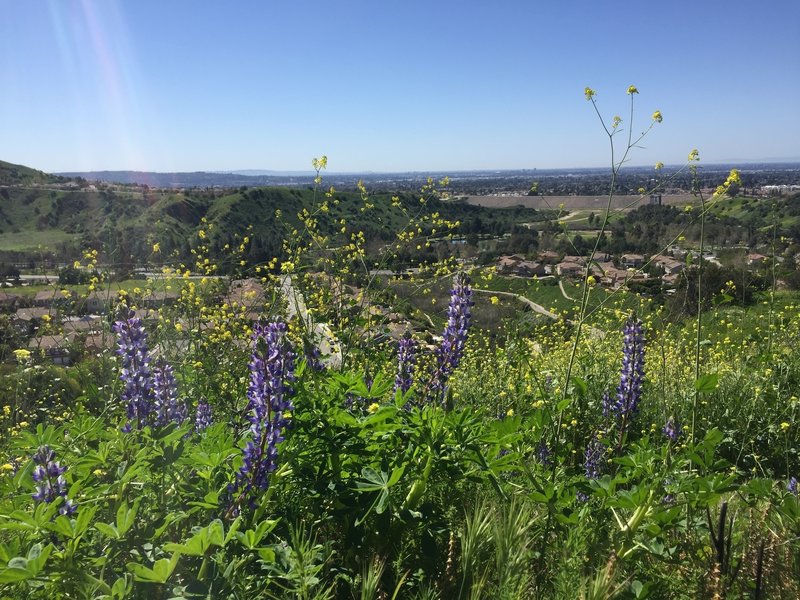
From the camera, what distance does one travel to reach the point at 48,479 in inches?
86.1

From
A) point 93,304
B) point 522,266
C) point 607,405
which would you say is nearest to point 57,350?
point 93,304

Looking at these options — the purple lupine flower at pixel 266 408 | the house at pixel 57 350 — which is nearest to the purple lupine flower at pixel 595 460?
the purple lupine flower at pixel 266 408

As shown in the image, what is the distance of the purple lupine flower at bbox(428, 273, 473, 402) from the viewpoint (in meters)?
3.77

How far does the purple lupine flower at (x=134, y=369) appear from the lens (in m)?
2.95

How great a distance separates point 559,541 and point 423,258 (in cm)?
684

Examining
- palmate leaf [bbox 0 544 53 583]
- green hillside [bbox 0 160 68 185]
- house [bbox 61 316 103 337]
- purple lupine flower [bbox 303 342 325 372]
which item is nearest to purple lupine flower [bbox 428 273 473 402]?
purple lupine flower [bbox 303 342 325 372]

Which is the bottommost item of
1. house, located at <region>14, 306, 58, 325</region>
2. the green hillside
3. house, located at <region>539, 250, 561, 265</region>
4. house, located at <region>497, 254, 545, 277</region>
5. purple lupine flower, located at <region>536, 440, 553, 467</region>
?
house, located at <region>539, 250, 561, 265</region>

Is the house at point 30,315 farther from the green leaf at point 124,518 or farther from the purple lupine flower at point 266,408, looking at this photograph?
the green leaf at point 124,518

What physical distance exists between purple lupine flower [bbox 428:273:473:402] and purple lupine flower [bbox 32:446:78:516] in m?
2.23

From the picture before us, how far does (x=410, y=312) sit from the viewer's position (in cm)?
685

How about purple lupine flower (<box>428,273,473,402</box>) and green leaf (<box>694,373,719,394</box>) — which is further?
purple lupine flower (<box>428,273,473,402</box>)

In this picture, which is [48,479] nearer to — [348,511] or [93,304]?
[348,511]

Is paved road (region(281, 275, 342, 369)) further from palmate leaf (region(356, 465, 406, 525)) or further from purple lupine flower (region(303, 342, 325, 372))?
palmate leaf (region(356, 465, 406, 525))

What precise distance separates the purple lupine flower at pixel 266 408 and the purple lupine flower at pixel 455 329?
1.62 metres
